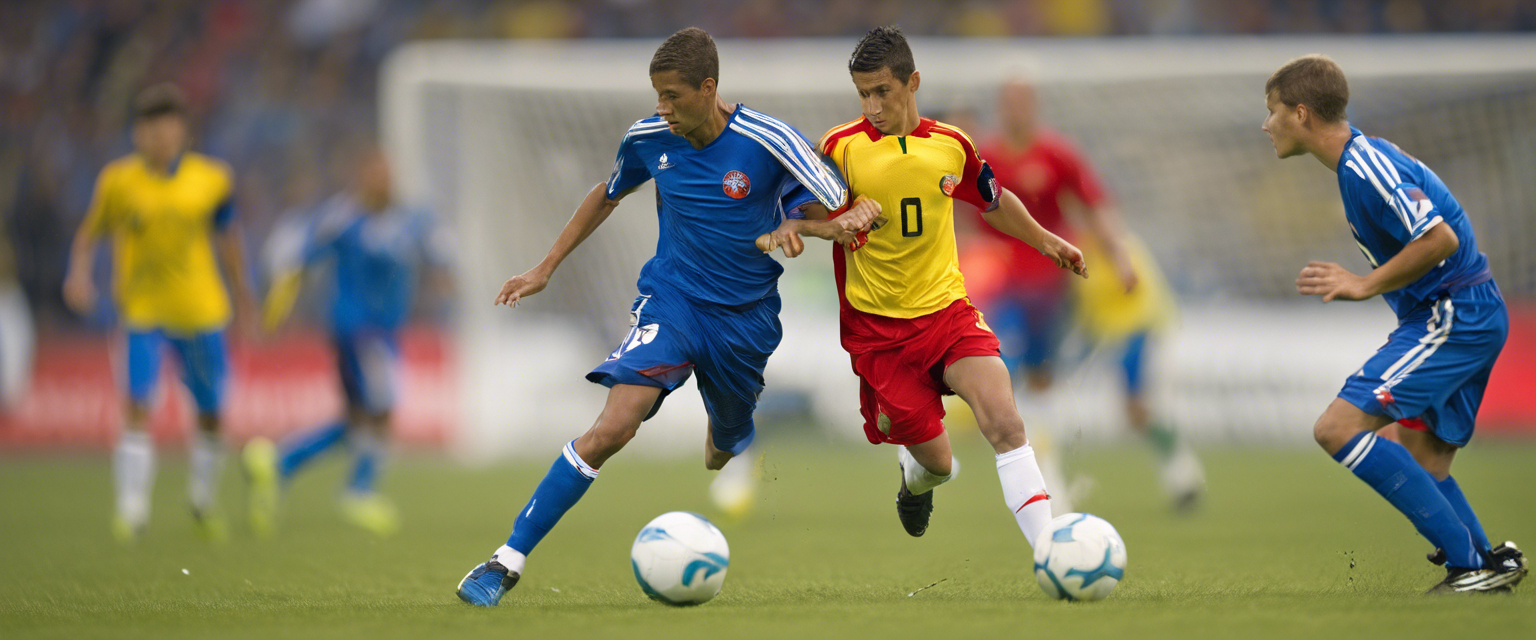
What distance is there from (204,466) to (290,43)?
12796mm

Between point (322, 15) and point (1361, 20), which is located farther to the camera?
point (322, 15)

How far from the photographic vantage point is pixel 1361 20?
17016 millimetres

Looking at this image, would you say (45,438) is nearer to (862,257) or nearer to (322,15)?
(322,15)

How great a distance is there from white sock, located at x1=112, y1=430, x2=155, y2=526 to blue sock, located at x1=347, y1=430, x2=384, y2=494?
129 centimetres

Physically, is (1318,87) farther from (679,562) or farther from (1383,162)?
(679,562)

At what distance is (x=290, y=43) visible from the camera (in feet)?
64.5

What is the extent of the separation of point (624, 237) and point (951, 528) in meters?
7.24

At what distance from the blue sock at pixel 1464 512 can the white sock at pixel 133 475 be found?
6661 mm

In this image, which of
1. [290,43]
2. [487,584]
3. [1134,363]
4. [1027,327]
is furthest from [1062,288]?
[290,43]

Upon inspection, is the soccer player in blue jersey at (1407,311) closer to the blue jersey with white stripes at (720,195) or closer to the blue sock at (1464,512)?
the blue sock at (1464,512)

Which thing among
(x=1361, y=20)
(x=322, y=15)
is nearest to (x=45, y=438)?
(x=322, y=15)

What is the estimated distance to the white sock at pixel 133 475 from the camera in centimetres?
795

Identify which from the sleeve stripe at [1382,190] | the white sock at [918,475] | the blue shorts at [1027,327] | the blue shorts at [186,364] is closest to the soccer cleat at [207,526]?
the blue shorts at [186,364]

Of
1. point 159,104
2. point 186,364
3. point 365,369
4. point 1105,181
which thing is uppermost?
point 159,104
